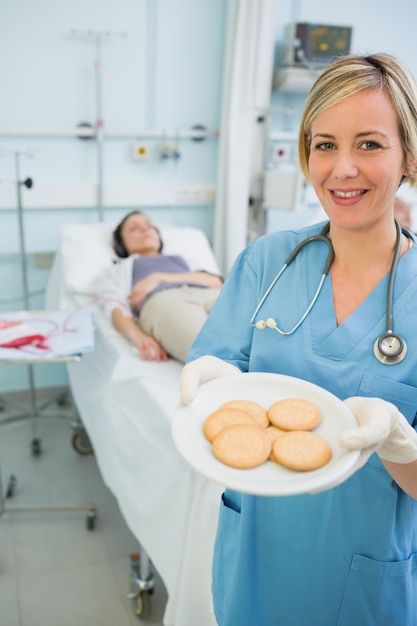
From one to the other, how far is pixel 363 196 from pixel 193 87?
2.43 m

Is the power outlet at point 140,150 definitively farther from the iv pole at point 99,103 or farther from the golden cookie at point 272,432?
the golden cookie at point 272,432

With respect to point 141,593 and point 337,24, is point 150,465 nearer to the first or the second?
point 141,593

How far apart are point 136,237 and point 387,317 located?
1944 mm

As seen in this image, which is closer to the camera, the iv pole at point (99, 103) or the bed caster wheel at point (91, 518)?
the bed caster wheel at point (91, 518)

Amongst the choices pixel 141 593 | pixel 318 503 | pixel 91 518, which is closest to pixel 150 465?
pixel 141 593

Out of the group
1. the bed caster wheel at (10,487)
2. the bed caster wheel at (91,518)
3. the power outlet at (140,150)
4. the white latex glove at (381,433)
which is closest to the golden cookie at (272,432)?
the white latex glove at (381,433)

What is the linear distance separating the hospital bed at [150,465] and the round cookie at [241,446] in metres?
0.58

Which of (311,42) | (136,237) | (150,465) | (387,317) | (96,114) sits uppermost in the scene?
(311,42)

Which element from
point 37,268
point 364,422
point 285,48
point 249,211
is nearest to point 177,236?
point 249,211

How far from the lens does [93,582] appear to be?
1.95 m

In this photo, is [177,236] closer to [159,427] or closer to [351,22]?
[159,427]

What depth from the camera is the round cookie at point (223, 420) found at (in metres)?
0.91

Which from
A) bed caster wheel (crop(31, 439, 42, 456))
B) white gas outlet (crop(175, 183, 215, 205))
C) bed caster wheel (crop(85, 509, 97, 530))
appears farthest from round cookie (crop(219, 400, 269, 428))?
white gas outlet (crop(175, 183, 215, 205))

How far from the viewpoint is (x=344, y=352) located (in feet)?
3.28
